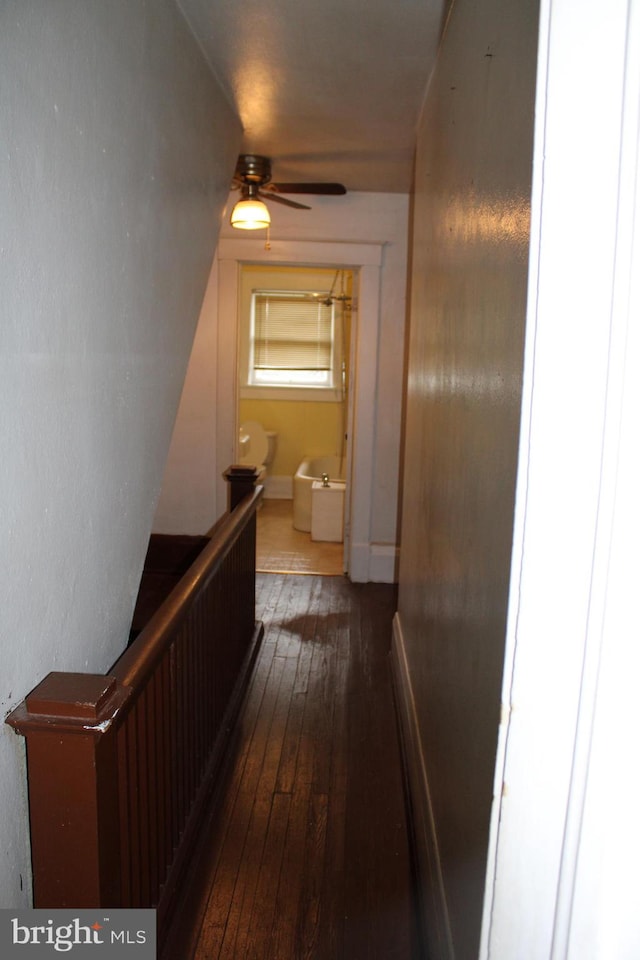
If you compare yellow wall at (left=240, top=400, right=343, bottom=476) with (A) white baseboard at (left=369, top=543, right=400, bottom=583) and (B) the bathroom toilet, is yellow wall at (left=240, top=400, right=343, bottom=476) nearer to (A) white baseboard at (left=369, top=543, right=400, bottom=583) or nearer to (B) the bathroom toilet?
(B) the bathroom toilet

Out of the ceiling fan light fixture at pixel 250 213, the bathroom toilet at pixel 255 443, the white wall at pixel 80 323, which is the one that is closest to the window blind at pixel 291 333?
the bathroom toilet at pixel 255 443

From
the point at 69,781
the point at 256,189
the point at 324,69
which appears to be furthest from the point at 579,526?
the point at 256,189

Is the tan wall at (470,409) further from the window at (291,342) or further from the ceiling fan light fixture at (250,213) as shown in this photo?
the window at (291,342)

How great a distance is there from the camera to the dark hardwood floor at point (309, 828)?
1.83 m

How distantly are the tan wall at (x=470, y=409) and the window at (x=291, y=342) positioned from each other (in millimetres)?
5001

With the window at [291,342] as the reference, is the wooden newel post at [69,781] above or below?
below

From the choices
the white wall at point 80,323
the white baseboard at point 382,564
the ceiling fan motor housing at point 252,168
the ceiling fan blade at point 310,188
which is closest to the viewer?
the white wall at point 80,323

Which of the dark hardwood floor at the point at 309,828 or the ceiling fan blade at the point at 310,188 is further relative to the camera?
the ceiling fan blade at the point at 310,188

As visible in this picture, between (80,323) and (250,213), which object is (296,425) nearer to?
(250,213)

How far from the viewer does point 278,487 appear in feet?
25.1

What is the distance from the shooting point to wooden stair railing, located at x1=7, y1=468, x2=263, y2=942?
1.18 m

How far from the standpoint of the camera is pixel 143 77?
5.71 feet

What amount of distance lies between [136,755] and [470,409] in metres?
1.02

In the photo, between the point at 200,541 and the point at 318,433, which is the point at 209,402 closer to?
the point at 200,541
